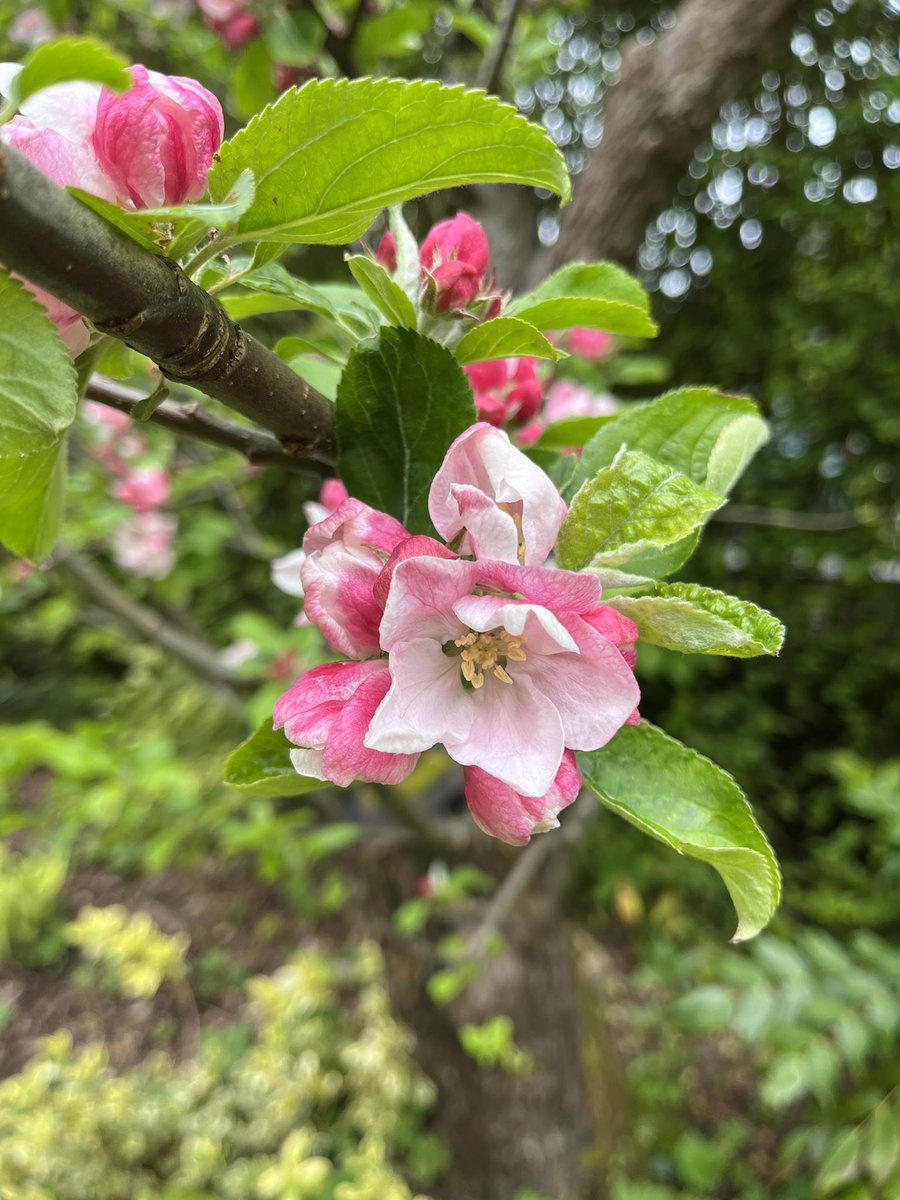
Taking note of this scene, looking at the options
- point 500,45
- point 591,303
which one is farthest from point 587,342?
point 591,303

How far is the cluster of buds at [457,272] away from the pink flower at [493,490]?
0.13m

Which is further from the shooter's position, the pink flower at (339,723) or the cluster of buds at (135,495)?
the cluster of buds at (135,495)

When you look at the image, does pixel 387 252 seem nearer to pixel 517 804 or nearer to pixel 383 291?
pixel 383 291

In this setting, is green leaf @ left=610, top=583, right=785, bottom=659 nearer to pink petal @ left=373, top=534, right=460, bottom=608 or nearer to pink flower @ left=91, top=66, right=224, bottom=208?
pink petal @ left=373, top=534, right=460, bottom=608

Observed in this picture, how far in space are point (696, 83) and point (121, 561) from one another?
2235 mm

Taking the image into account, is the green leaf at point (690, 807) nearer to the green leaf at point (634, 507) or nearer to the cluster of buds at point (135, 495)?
the green leaf at point (634, 507)

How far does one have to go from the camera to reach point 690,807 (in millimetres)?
423

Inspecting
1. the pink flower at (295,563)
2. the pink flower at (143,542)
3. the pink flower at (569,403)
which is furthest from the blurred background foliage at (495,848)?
the pink flower at (295,563)

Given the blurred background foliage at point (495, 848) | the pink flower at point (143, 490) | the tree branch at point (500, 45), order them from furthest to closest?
the pink flower at point (143, 490), the blurred background foliage at point (495, 848), the tree branch at point (500, 45)

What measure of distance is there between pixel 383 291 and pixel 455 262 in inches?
2.4

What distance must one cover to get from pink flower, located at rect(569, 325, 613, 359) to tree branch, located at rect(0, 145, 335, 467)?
4.95 ft

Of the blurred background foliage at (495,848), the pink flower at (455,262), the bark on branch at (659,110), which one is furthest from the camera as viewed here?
the blurred background foliage at (495,848)

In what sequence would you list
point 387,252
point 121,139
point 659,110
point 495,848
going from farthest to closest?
point 495,848 < point 659,110 < point 387,252 < point 121,139

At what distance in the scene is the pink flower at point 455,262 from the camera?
50 centimetres
